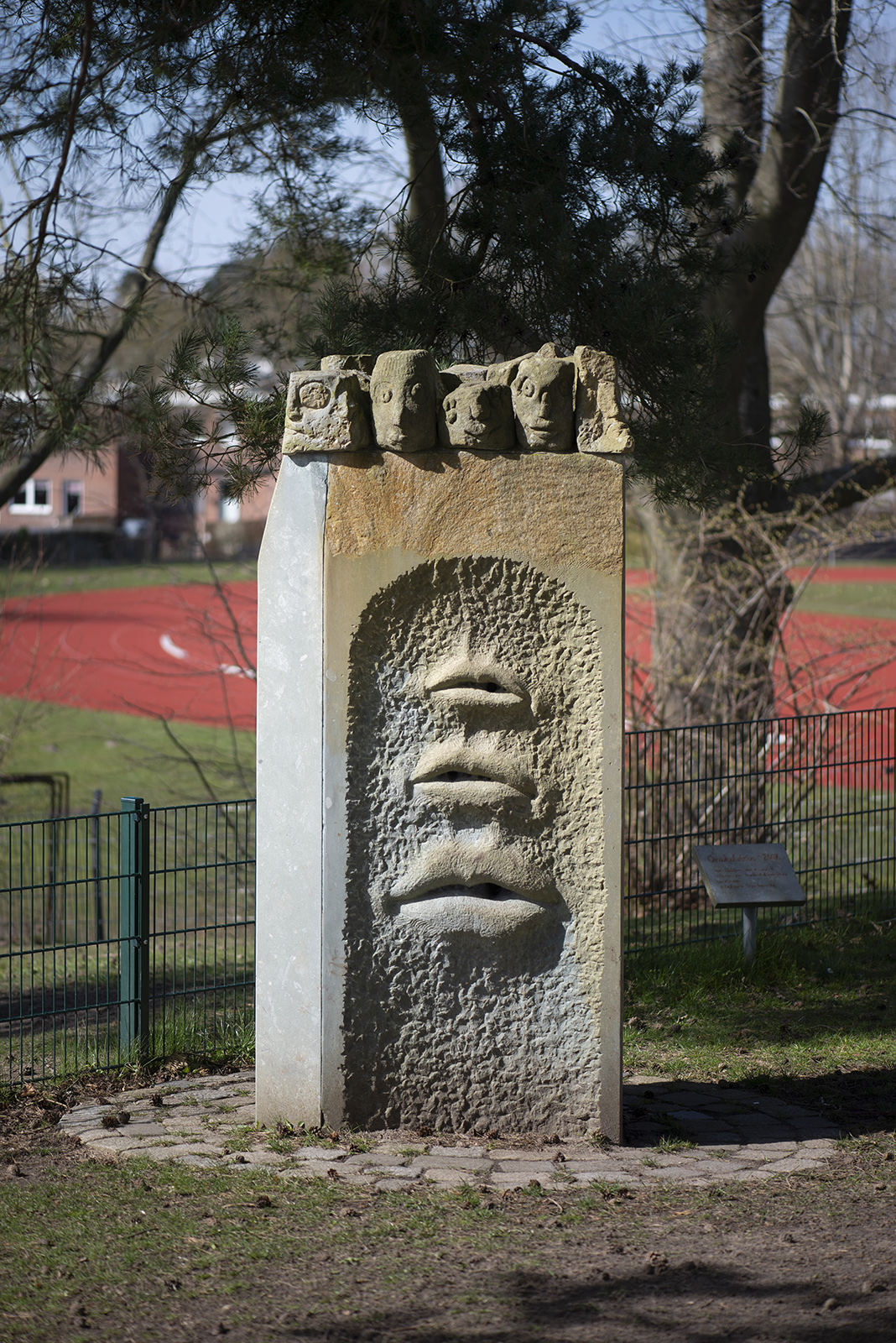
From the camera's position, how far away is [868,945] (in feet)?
30.4

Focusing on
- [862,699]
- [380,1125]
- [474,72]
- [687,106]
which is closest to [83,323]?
[474,72]

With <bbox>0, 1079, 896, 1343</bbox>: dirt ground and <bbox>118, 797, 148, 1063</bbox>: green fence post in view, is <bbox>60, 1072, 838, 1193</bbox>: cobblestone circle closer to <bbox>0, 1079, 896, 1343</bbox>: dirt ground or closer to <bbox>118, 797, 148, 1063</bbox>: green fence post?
<bbox>0, 1079, 896, 1343</bbox>: dirt ground

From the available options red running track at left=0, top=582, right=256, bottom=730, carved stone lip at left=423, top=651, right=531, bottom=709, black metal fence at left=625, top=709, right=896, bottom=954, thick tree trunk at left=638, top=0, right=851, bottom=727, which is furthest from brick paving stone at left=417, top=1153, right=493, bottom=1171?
red running track at left=0, top=582, right=256, bottom=730

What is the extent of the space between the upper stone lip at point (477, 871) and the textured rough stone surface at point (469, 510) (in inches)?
44.8

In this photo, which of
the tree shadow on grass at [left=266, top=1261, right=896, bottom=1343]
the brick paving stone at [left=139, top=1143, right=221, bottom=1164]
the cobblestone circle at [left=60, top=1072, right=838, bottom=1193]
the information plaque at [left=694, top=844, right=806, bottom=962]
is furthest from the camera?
the information plaque at [left=694, top=844, right=806, bottom=962]

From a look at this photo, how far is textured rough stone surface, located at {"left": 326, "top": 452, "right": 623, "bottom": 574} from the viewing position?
17.2 ft

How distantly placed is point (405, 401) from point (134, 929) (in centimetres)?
296

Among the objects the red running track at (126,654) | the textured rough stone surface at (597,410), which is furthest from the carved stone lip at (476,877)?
the red running track at (126,654)

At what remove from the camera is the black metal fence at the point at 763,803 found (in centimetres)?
941

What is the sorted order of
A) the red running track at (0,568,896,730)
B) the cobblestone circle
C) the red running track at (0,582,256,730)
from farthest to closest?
the red running track at (0,582,256,730) < the red running track at (0,568,896,730) < the cobblestone circle

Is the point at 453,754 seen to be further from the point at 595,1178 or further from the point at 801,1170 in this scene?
the point at 801,1170

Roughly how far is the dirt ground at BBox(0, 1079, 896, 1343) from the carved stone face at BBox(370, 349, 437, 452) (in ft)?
8.95

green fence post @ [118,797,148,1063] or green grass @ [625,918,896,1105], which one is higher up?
green fence post @ [118,797,148,1063]

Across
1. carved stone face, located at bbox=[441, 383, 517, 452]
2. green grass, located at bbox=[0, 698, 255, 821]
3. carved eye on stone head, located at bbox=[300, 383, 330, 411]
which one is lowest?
green grass, located at bbox=[0, 698, 255, 821]
